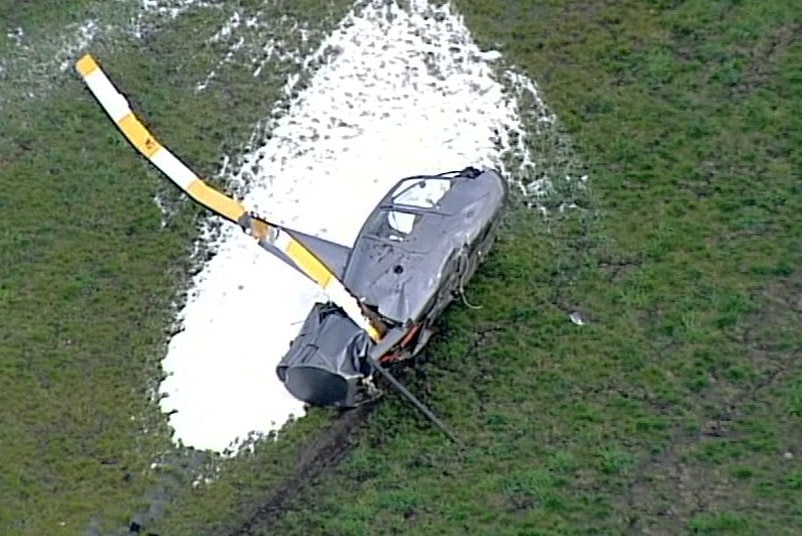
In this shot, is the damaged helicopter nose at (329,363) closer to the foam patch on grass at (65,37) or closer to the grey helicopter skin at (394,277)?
the grey helicopter skin at (394,277)

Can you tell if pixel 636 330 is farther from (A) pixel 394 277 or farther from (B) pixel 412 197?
(B) pixel 412 197

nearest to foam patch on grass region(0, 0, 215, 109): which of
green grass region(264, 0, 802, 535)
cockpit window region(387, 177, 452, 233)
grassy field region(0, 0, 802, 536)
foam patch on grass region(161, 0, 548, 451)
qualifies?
grassy field region(0, 0, 802, 536)

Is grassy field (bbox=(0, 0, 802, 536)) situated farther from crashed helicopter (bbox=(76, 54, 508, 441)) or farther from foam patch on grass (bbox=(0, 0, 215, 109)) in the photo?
crashed helicopter (bbox=(76, 54, 508, 441))

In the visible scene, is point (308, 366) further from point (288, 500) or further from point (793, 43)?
point (793, 43)

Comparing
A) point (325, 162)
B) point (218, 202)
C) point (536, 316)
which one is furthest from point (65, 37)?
point (536, 316)

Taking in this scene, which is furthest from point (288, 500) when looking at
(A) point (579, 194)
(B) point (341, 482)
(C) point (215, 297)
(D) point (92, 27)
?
(D) point (92, 27)

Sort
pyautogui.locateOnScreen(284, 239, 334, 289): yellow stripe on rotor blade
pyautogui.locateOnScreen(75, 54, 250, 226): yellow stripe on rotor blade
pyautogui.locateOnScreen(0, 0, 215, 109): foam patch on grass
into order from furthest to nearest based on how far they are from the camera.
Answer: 1. pyautogui.locateOnScreen(0, 0, 215, 109): foam patch on grass
2. pyautogui.locateOnScreen(75, 54, 250, 226): yellow stripe on rotor blade
3. pyautogui.locateOnScreen(284, 239, 334, 289): yellow stripe on rotor blade
